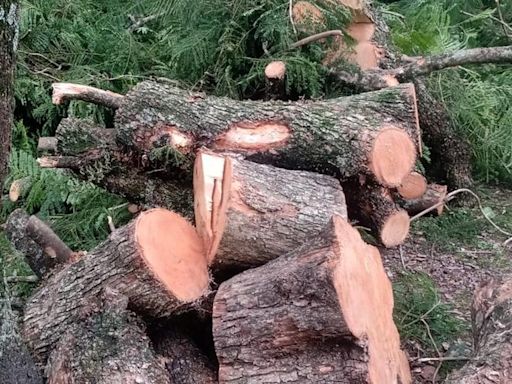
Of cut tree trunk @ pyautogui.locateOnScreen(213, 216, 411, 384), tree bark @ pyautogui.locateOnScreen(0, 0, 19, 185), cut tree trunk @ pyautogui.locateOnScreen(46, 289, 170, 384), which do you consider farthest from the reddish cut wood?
tree bark @ pyautogui.locateOnScreen(0, 0, 19, 185)

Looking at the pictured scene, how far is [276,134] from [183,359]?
3.26 feet

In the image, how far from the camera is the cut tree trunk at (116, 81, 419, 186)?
278 cm

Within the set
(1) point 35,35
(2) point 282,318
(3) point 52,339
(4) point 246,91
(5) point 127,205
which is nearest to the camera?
(2) point 282,318

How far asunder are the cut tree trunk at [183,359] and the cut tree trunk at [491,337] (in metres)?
0.83

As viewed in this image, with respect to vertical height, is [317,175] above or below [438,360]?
above

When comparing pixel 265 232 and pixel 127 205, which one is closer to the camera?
pixel 265 232

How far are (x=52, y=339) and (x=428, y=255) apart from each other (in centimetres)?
183

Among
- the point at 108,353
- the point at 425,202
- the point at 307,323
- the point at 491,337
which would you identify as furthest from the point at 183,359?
the point at 425,202

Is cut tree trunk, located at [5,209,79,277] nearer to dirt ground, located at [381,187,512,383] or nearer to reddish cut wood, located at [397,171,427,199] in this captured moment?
dirt ground, located at [381,187,512,383]

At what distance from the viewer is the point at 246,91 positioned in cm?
353

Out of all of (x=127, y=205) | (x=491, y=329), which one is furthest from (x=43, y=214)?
(x=491, y=329)

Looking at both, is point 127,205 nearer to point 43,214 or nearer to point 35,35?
point 43,214

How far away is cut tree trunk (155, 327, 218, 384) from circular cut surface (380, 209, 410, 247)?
103cm

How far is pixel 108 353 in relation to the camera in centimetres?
219
